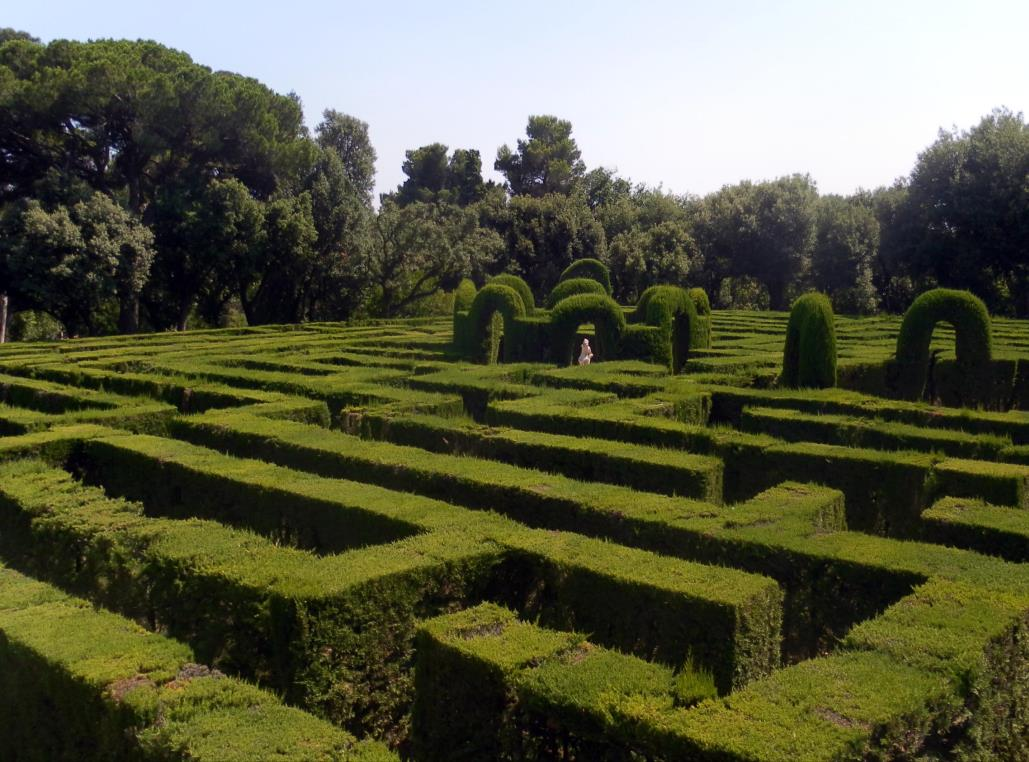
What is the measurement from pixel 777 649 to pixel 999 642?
149 cm

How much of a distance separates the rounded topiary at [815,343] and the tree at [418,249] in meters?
27.8

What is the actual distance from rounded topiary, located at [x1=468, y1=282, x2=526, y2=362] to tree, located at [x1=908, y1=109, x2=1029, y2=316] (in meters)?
27.5

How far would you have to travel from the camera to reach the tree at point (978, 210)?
39.2 metres

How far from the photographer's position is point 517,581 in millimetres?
7465

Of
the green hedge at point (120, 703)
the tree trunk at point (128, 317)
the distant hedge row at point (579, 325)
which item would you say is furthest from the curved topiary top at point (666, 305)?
the tree trunk at point (128, 317)

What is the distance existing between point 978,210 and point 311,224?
29.9 meters

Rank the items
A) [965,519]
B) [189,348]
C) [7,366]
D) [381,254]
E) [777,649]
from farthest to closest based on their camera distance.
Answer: [381,254] → [189,348] → [7,366] → [965,519] → [777,649]

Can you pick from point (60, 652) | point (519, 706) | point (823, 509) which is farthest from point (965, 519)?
point (60, 652)

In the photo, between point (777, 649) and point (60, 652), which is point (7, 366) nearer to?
point (60, 652)

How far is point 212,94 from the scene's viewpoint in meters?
35.2

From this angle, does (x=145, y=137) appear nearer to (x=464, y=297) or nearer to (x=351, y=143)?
(x=464, y=297)

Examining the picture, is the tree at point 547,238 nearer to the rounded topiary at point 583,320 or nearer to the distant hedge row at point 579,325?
the distant hedge row at point 579,325

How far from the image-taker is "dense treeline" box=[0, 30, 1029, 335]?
32375 mm

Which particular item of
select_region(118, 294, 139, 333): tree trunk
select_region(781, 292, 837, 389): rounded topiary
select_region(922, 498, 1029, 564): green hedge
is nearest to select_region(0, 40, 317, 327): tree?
select_region(118, 294, 139, 333): tree trunk
